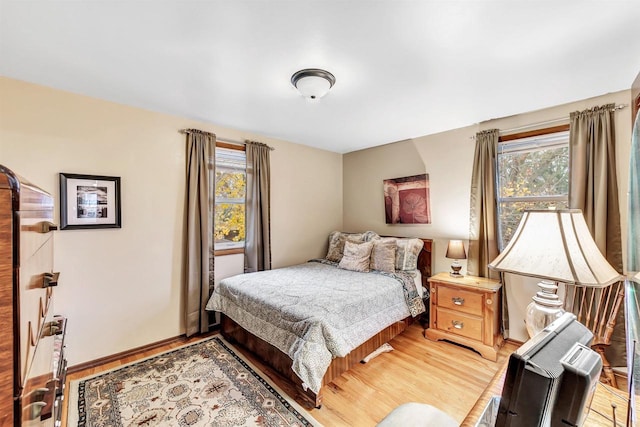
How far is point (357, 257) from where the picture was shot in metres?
3.39

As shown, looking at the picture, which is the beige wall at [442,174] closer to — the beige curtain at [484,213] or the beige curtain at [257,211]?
the beige curtain at [484,213]

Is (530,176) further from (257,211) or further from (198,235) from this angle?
(198,235)

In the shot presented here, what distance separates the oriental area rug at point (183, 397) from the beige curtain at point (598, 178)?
109 inches

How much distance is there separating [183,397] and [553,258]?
2555 mm

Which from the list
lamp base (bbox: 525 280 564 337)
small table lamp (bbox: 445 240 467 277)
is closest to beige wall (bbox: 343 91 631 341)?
small table lamp (bbox: 445 240 467 277)

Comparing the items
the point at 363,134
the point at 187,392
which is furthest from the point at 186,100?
the point at 187,392

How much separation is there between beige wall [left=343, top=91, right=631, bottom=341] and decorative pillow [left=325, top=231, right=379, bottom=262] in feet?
1.21

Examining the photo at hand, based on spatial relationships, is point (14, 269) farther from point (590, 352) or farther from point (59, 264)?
point (59, 264)

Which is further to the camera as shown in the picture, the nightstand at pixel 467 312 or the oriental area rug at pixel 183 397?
the nightstand at pixel 467 312

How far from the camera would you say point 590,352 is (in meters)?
0.77

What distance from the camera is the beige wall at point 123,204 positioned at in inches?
85.0

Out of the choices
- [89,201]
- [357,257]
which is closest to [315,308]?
[357,257]

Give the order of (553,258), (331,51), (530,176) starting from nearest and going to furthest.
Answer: (553,258)
(331,51)
(530,176)

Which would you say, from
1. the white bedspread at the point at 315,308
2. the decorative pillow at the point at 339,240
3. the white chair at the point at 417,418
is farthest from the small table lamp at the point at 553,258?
the decorative pillow at the point at 339,240
